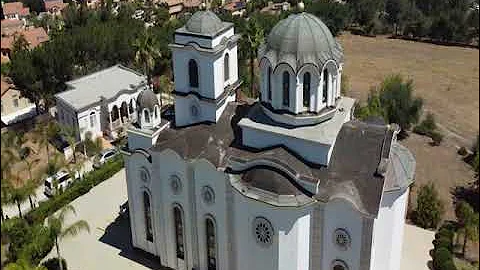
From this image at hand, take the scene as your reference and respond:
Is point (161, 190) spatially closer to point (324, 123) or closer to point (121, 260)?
point (121, 260)

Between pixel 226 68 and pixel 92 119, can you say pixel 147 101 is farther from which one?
pixel 92 119

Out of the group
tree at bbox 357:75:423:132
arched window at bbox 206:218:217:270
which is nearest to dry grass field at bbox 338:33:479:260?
tree at bbox 357:75:423:132

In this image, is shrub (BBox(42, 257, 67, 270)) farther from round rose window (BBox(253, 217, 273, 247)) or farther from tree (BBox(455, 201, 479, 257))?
tree (BBox(455, 201, 479, 257))

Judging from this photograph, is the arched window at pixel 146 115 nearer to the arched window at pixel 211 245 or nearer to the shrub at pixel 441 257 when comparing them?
the arched window at pixel 211 245

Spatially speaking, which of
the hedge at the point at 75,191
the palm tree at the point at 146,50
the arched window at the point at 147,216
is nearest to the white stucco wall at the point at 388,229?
the arched window at the point at 147,216

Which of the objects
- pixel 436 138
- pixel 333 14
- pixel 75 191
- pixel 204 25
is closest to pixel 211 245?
pixel 204 25

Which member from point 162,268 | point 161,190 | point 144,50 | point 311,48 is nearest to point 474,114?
point 311,48
